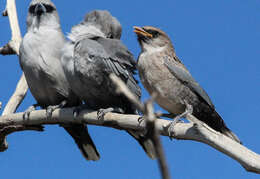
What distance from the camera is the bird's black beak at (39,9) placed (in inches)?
245

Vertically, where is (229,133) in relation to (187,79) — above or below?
below

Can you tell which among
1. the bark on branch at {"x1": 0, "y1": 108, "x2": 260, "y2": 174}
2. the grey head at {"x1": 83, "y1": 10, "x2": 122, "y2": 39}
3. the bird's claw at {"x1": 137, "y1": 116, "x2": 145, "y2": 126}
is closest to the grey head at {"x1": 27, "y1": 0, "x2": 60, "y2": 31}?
the grey head at {"x1": 83, "y1": 10, "x2": 122, "y2": 39}

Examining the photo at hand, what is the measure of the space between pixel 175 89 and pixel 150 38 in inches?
30.1

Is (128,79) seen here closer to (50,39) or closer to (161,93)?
(161,93)

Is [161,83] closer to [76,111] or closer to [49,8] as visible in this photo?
[76,111]

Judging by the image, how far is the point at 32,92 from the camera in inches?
246

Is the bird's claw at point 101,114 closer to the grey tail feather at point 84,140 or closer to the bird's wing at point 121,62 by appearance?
the bird's wing at point 121,62

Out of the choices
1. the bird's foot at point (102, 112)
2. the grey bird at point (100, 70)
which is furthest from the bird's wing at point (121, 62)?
the bird's foot at point (102, 112)

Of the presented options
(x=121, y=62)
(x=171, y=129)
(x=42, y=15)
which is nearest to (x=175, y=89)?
(x=121, y=62)

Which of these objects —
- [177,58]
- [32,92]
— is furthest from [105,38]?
[32,92]

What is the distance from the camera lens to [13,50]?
24.4ft

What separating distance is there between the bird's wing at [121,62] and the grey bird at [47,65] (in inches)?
29.0

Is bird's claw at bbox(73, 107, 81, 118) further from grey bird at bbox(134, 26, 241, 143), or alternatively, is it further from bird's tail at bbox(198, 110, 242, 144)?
bird's tail at bbox(198, 110, 242, 144)

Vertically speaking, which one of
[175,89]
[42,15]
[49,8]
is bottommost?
[175,89]
